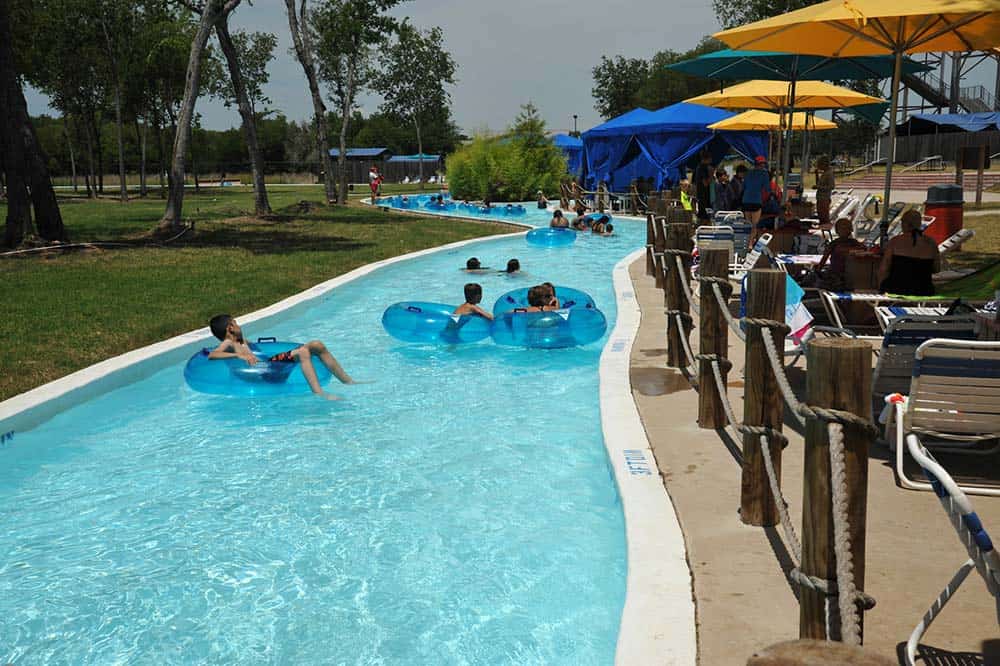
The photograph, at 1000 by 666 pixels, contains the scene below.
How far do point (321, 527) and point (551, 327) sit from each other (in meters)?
4.46

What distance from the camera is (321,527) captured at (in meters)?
5.63

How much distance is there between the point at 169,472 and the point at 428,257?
12.5 m

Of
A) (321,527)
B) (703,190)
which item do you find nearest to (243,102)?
(703,190)

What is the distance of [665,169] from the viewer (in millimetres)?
30312

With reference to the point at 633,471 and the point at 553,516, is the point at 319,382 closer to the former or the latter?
the point at 553,516

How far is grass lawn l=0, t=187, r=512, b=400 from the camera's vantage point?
9.18 meters

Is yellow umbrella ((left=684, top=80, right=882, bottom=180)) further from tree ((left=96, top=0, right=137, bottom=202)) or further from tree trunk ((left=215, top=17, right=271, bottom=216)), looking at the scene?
tree ((left=96, top=0, right=137, bottom=202))

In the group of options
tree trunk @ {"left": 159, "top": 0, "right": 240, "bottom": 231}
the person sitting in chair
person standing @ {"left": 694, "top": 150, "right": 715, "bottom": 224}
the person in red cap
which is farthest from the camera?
tree trunk @ {"left": 159, "top": 0, "right": 240, "bottom": 231}

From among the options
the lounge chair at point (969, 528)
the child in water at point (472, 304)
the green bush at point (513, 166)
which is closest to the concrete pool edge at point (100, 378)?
the child in water at point (472, 304)

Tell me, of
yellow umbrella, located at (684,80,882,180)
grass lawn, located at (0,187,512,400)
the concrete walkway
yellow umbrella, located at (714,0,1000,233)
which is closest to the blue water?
the concrete walkway

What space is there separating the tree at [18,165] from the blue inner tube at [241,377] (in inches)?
410

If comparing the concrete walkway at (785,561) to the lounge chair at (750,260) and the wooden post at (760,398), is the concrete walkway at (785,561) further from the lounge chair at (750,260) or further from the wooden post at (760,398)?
the lounge chair at (750,260)

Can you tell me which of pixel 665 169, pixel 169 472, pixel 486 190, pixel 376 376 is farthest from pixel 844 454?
pixel 486 190

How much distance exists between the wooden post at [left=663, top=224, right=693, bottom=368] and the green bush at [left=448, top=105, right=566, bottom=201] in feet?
97.7
